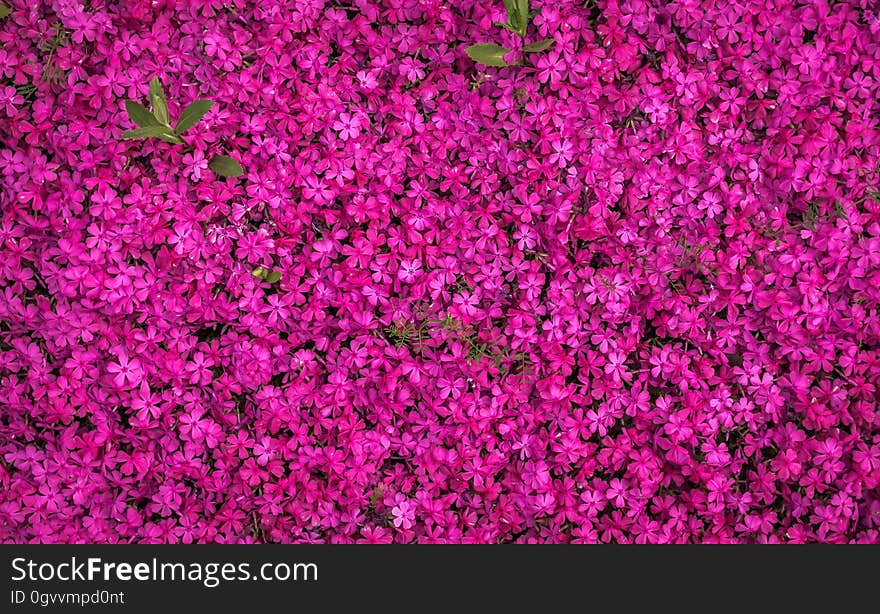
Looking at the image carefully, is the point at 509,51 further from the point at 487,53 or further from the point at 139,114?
the point at 139,114

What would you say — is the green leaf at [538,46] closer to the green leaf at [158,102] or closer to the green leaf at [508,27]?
the green leaf at [508,27]

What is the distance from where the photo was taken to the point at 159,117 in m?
2.21

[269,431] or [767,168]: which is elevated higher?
[767,168]

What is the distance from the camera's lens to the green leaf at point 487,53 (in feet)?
7.46

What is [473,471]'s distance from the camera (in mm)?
2387

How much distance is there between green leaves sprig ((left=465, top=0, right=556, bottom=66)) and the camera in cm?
227

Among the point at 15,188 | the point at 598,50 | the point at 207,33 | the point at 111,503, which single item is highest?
the point at 207,33

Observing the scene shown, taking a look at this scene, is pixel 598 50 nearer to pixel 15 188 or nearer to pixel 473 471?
pixel 473 471

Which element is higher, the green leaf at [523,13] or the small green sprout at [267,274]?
the green leaf at [523,13]

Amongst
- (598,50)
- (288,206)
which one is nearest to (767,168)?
(598,50)

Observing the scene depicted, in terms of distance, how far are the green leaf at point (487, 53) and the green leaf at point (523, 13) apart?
90 millimetres

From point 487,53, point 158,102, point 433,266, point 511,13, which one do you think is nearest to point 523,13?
point 511,13

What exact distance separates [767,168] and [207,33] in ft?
6.30

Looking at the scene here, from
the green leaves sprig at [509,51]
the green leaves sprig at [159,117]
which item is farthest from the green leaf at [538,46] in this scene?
the green leaves sprig at [159,117]
